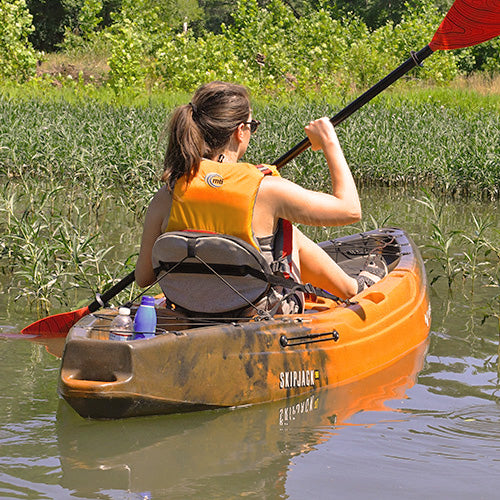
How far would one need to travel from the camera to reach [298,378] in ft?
13.7

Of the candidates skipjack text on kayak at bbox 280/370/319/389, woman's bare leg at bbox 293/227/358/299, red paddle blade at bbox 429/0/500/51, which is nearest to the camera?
skipjack text on kayak at bbox 280/370/319/389

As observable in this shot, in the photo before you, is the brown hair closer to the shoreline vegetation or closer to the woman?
the woman

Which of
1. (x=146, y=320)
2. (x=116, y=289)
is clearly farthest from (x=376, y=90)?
(x=146, y=320)

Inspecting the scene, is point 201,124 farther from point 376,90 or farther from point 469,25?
point 469,25

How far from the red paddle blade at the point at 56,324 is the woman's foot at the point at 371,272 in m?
1.64

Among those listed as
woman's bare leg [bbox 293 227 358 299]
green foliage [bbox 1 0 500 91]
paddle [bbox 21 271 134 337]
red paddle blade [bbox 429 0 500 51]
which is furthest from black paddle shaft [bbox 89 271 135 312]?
green foliage [bbox 1 0 500 91]

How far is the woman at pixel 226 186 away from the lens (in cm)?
385

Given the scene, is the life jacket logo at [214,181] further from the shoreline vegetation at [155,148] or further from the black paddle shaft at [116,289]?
the shoreline vegetation at [155,148]

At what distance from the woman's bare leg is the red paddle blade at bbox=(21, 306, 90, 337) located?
1.31m

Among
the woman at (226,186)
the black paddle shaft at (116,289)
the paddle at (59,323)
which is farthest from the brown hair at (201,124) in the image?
the paddle at (59,323)

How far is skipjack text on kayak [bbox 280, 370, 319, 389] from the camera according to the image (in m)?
4.12

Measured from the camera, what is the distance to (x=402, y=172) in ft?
35.3

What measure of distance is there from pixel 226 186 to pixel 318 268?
882 mm

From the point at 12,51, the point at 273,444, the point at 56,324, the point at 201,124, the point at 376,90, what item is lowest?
the point at 273,444
